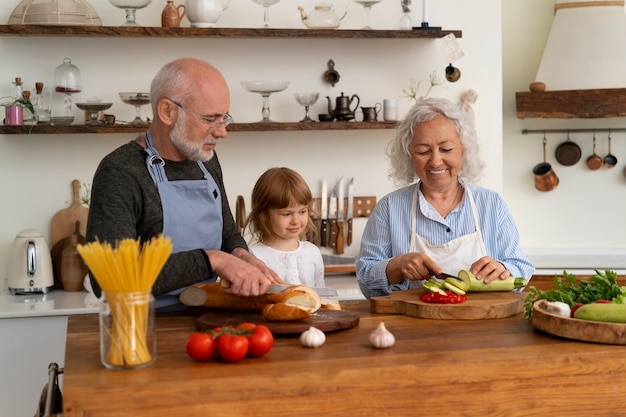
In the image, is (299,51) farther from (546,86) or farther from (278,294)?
(278,294)

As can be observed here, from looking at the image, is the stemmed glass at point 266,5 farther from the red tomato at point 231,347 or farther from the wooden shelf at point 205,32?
the red tomato at point 231,347

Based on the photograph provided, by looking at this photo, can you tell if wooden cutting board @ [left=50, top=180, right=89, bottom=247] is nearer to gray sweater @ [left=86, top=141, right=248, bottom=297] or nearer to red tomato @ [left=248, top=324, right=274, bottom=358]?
gray sweater @ [left=86, top=141, right=248, bottom=297]

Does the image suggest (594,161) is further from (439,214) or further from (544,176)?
(439,214)

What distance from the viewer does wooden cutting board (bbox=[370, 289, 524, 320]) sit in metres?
2.73

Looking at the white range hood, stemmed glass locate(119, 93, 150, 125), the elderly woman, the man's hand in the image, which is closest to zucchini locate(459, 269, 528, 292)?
the elderly woman

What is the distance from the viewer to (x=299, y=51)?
5.04 metres

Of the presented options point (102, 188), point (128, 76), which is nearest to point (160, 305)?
point (102, 188)

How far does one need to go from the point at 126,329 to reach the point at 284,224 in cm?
165

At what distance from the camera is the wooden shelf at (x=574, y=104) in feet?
17.5

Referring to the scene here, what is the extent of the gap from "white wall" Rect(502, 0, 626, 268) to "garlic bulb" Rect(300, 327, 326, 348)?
142 inches

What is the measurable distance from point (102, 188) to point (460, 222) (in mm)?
1271

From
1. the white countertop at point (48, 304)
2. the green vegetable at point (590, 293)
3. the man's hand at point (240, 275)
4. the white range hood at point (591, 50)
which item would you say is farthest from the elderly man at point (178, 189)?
the white range hood at point (591, 50)

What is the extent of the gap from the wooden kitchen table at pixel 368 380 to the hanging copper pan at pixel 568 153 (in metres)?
3.44

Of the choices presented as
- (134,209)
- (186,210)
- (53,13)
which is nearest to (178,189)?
(186,210)
